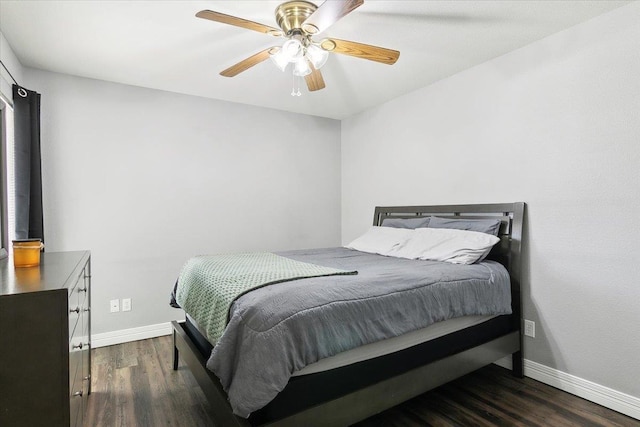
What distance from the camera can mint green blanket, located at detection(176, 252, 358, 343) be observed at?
1706mm

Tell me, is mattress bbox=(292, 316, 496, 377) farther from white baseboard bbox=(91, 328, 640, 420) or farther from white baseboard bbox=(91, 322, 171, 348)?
white baseboard bbox=(91, 322, 171, 348)

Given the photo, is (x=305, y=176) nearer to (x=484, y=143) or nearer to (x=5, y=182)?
(x=484, y=143)

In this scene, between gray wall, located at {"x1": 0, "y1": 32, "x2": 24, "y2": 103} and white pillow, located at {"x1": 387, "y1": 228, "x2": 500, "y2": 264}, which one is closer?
gray wall, located at {"x1": 0, "y1": 32, "x2": 24, "y2": 103}

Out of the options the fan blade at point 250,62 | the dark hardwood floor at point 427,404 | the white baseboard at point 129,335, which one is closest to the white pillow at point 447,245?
the dark hardwood floor at point 427,404

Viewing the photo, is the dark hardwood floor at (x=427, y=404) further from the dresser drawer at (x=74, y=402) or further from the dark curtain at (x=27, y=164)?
the dark curtain at (x=27, y=164)

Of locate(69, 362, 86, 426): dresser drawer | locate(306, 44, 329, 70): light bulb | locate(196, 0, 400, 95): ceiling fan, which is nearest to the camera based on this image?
locate(69, 362, 86, 426): dresser drawer

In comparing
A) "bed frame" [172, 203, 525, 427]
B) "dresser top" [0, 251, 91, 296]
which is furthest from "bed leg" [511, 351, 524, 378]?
"dresser top" [0, 251, 91, 296]

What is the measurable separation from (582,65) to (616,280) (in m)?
1.44

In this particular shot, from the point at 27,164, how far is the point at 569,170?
4.01 metres

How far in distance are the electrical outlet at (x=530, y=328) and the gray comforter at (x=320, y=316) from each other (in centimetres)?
56

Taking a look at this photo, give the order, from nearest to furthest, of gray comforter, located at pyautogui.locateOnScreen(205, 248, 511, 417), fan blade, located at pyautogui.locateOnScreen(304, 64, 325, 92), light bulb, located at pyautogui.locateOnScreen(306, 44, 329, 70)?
gray comforter, located at pyautogui.locateOnScreen(205, 248, 511, 417) → light bulb, located at pyautogui.locateOnScreen(306, 44, 329, 70) → fan blade, located at pyautogui.locateOnScreen(304, 64, 325, 92)

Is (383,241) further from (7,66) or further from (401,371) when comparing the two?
(7,66)

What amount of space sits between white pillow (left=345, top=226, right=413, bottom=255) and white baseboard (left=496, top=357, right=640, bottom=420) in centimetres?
125

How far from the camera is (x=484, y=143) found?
2.93 meters
